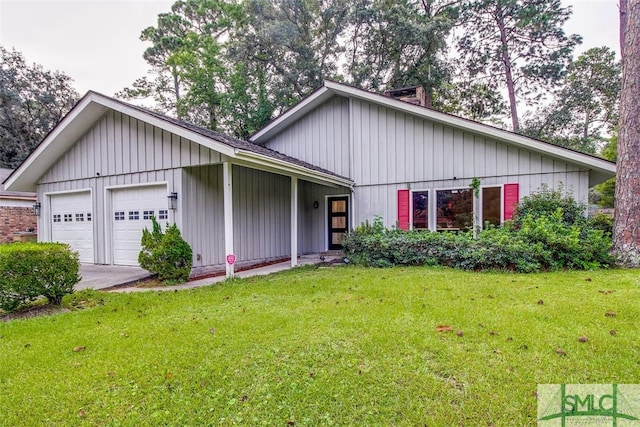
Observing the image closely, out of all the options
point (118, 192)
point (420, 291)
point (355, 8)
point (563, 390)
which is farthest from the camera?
point (355, 8)

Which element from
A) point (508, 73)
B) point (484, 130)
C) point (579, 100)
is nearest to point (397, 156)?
point (484, 130)

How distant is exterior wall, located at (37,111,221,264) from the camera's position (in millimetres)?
7617

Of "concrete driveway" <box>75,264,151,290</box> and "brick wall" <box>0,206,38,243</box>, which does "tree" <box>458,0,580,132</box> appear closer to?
"concrete driveway" <box>75,264,151,290</box>

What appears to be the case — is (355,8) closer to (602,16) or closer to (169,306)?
(602,16)

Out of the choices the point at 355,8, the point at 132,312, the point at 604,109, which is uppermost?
Result: the point at 355,8

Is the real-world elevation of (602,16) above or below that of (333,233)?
above

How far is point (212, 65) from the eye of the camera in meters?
18.7

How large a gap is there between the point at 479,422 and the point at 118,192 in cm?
948

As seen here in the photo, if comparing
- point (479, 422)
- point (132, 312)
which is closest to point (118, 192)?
point (132, 312)

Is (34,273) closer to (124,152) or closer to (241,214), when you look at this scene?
(124,152)

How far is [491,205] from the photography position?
884cm

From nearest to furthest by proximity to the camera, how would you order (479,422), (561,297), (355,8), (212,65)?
(479,422)
(561,297)
(355,8)
(212,65)

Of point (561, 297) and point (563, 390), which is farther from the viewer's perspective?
point (561, 297)
